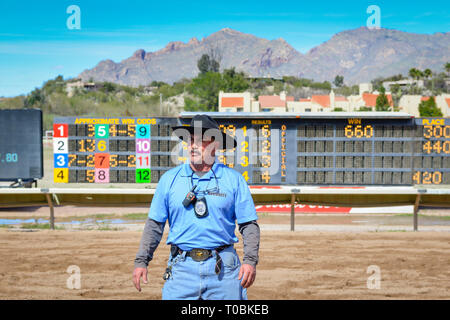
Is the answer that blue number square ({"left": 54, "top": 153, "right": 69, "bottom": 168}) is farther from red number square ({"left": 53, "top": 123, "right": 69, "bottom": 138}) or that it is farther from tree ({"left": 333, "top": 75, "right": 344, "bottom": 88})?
tree ({"left": 333, "top": 75, "right": 344, "bottom": 88})

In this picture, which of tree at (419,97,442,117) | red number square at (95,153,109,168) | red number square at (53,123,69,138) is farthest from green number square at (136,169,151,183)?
tree at (419,97,442,117)

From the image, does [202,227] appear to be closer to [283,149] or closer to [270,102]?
[283,149]

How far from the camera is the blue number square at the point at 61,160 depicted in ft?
54.9

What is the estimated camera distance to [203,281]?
152 inches

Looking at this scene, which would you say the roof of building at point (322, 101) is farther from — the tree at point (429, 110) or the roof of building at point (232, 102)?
the roof of building at point (232, 102)

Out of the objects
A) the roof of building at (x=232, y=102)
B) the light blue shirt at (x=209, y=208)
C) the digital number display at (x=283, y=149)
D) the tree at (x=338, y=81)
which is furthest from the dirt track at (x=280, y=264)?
the tree at (x=338, y=81)

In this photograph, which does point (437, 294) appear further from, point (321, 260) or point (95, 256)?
point (95, 256)

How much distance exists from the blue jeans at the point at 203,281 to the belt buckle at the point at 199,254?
0.03 metres

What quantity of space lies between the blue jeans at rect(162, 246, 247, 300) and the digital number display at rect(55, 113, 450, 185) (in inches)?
481

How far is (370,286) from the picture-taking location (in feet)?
24.2

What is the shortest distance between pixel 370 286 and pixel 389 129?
978 centimetres

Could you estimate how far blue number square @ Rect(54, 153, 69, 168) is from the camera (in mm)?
16719

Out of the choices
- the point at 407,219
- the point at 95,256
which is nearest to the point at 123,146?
the point at 95,256
